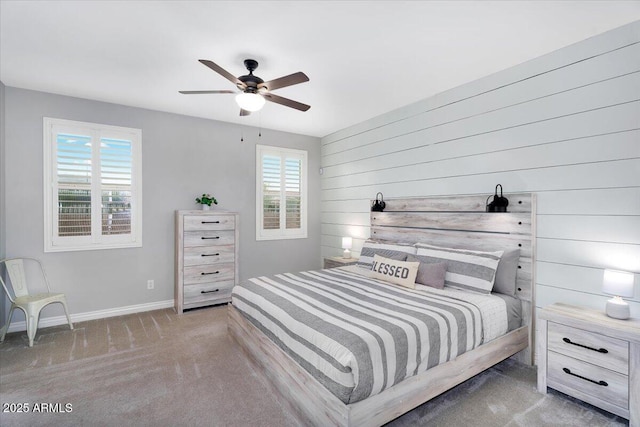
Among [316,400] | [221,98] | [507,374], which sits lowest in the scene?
[507,374]

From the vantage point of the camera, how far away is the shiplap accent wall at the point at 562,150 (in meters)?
2.29

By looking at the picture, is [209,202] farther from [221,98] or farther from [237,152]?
[221,98]

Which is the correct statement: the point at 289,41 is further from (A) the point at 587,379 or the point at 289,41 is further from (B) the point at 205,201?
(A) the point at 587,379

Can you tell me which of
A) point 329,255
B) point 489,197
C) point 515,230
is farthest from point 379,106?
point 329,255

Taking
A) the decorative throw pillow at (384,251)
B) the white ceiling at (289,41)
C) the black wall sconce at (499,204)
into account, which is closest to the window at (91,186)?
the white ceiling at (289,41)

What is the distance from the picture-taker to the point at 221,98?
3789mm

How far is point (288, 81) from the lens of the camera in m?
2.47

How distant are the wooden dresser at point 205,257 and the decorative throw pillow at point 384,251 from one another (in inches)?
74.3

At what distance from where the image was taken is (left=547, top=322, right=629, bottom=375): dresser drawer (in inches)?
79.3

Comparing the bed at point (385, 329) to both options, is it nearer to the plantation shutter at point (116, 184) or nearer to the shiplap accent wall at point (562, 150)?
the shiplap accent wall at point (562, 150)

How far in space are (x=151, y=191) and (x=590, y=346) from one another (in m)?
4.86

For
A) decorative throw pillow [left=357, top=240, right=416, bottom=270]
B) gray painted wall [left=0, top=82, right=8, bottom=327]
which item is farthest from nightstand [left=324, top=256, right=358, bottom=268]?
gray painted wall [left=0, top=82, right=8, bottom=327]

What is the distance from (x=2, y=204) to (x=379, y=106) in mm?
4539

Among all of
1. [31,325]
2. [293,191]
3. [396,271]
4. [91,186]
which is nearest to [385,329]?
[396,271]
